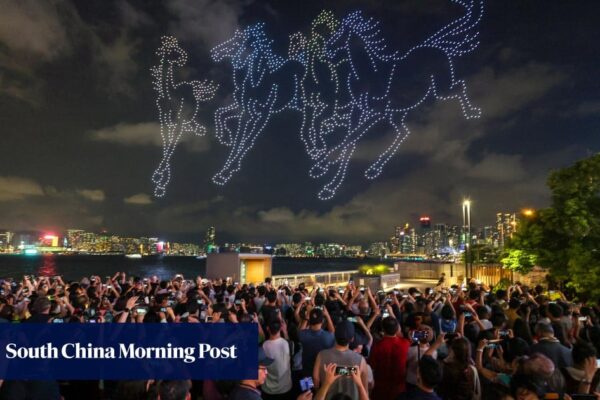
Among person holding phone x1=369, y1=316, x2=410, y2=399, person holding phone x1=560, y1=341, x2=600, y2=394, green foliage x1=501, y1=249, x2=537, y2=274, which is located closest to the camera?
person holding phone x1=560, y1=341, x2=600, y2=394

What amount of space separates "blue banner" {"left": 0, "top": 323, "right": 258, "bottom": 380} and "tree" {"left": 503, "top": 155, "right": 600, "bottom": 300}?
12.7 metres

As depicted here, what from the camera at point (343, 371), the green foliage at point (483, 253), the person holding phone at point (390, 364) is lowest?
the person holding phone at point (390, 364)

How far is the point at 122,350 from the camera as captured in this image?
4.86 m

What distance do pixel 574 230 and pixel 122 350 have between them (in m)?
14.6

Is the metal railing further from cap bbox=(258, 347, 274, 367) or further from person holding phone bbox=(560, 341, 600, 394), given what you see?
person holding phone bbox=(560, 341, 600, 394)

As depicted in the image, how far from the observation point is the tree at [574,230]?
1329 cm

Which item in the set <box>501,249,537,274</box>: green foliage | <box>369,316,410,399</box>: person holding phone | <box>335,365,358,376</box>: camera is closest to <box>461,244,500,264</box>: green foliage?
<box>501,249,537,274</box>: green foliage

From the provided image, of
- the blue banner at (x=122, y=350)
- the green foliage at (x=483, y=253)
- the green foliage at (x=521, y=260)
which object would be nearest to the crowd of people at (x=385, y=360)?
the blue banner at (x=122, y=350)

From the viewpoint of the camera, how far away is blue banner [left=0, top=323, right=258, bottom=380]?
166 inches

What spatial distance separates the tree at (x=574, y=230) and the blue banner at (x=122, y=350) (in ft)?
41.6

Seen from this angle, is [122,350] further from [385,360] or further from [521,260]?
[521,260]

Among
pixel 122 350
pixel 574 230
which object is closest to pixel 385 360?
pixel 122 350

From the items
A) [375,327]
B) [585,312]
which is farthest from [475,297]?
[375,327]

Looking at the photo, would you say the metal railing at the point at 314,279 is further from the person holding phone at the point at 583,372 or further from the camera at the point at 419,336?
the person holding phone at the point at 583,372
